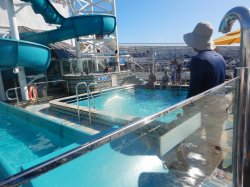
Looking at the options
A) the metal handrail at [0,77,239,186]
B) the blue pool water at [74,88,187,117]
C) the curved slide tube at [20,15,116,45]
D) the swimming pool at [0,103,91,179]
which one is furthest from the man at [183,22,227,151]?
the curved slide tube at [20,15,116,45]

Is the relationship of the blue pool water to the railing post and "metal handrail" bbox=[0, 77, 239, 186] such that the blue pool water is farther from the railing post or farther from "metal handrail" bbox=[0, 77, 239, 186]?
"metal handrail" bbox=[0, 77, 239, 186]

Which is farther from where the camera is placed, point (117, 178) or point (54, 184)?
point (54, 184)

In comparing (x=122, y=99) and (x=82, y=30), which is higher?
(x=82, y=30)

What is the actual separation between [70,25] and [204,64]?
992cm

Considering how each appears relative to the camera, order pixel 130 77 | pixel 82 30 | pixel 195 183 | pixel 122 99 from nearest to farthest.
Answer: pixel 195 183, pixel 122 99, pixel 82 30, pixel 130 77

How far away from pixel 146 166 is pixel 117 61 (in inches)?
503

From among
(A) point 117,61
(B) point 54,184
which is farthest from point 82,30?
(B) point 54,184

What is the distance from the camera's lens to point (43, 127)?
5.49 meters

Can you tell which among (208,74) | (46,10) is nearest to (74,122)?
(208,74)

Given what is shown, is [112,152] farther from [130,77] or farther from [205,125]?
[130,77]

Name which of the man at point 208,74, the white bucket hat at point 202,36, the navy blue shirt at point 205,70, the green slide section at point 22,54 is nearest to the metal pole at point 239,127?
the man at point 208,74

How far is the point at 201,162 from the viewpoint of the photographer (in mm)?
1607

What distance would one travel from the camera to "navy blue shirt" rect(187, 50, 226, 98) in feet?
6.65

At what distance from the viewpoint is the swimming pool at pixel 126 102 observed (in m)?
7.18
